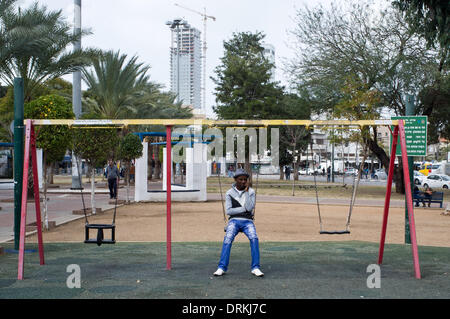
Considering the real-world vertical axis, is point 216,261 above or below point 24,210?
below

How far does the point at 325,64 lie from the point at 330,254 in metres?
20.9

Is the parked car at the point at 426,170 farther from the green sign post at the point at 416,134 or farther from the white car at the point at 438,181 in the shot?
the green sign post at the point at 416,134

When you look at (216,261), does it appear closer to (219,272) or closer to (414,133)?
(219,272)

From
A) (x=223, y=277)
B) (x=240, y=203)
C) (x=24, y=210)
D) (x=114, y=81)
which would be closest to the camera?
(x=223, y=277)

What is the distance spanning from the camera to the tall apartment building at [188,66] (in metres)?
188

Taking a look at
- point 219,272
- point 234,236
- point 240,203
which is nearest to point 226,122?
point 240,203

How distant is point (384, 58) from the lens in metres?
26.9

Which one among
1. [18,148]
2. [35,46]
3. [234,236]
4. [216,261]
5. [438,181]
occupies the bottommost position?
[216,261]

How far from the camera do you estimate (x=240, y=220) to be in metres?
6.57

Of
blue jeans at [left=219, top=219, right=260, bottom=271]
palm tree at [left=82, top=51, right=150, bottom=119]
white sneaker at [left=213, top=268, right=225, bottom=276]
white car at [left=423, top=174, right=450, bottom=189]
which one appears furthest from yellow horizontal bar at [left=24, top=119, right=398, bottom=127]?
white car at [left=423, top=174, right=450, bottom=189]

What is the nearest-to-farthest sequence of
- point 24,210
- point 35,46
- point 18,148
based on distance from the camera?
point 24,210, point 18,148, point 35,46

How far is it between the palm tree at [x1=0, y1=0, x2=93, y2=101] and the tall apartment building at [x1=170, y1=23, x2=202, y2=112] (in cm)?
16780

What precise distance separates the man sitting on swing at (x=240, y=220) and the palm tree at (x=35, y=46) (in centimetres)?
1233
